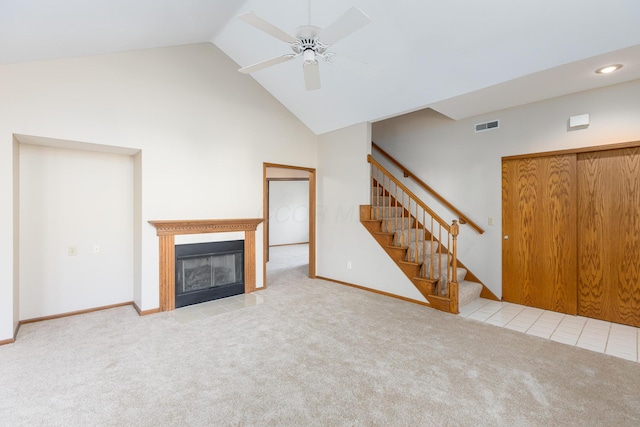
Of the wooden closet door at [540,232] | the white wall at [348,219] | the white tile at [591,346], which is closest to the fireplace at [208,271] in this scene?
the white wall at [348,219]

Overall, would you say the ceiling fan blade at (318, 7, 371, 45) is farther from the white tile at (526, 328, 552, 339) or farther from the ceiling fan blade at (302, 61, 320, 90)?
the white tile at (526, 328, 552, 339)

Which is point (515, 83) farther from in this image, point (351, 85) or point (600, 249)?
point (600, 249)

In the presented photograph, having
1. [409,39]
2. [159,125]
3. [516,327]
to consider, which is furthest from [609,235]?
[159,125]

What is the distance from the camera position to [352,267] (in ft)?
16.2

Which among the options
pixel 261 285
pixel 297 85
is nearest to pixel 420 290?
pixel 261 285

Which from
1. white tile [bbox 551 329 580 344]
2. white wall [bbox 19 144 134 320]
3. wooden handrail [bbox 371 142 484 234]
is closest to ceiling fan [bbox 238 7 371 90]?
white wall [bbox 19 144 134 320]

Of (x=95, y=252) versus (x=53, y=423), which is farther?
(x=95, y=252)

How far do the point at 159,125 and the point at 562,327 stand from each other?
208 inches

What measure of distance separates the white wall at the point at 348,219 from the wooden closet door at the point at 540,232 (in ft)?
4.91

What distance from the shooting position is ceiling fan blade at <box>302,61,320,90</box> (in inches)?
95.8

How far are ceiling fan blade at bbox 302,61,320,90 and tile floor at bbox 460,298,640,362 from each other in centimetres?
315

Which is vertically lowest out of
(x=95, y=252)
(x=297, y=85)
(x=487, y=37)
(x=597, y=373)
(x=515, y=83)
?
(x=597, y=373)

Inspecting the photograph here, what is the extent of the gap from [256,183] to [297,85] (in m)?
1.60

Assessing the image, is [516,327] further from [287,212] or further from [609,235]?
[287,212]
